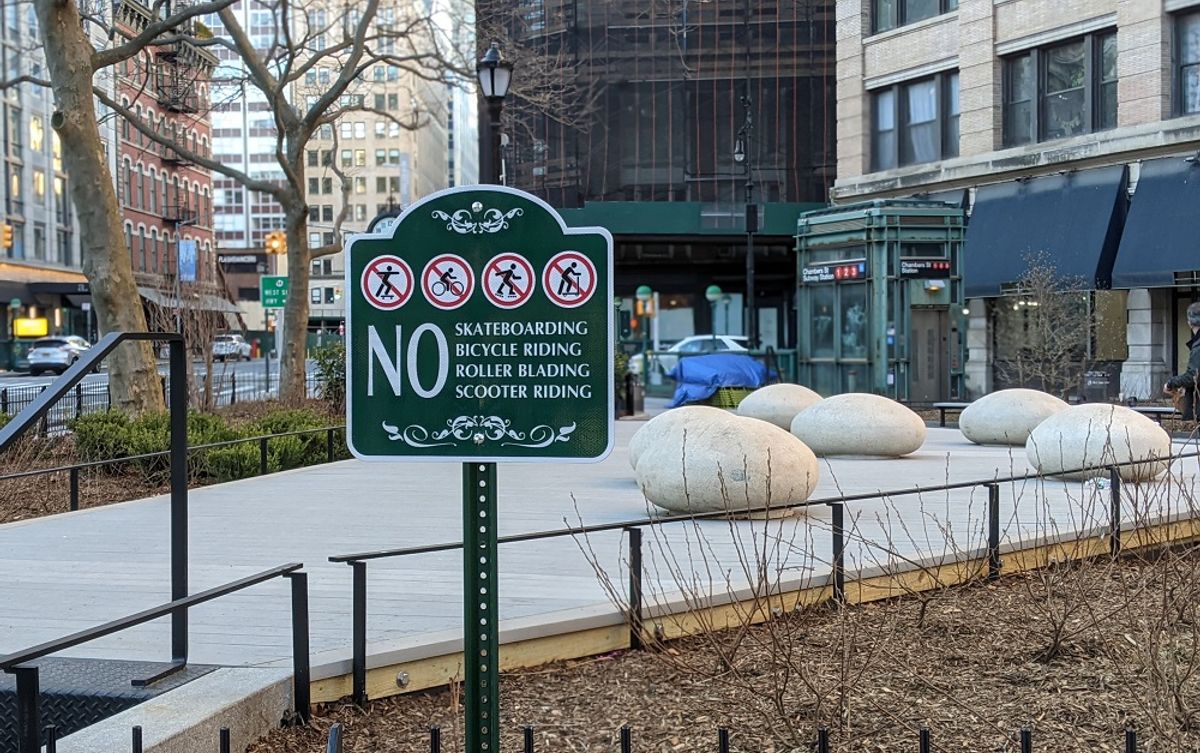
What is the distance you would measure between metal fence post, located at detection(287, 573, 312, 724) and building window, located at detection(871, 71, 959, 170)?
31288mm

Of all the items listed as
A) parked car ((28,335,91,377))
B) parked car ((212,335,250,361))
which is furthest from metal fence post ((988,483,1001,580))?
parked car ((28,335,91,377))

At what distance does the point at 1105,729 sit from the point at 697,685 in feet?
5.79

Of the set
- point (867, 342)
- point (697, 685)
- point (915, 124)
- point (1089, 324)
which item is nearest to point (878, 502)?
point (697, 685)

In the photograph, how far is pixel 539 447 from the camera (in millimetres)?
4129

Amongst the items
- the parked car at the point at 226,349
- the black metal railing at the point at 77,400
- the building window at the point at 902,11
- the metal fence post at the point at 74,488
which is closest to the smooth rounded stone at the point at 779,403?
the black metal railing at the point at 77,400

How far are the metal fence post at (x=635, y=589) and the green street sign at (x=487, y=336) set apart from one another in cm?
267

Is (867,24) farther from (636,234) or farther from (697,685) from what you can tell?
(697,685)

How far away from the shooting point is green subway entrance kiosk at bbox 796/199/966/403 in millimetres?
28281

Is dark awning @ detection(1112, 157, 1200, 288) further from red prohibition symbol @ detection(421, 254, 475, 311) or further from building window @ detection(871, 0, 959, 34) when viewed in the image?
red prohibition symbol @ detection(421, 254, 475, 311)

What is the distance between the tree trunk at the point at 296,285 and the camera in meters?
26.0

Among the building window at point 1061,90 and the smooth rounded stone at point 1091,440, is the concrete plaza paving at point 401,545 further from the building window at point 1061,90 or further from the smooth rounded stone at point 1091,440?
the building window at point 1061,90

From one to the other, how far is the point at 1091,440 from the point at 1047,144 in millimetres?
20501

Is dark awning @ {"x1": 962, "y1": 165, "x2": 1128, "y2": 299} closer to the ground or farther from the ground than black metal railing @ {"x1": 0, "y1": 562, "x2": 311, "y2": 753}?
farther from the ground

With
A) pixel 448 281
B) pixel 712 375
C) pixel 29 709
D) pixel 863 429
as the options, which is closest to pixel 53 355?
pixel 712 375
